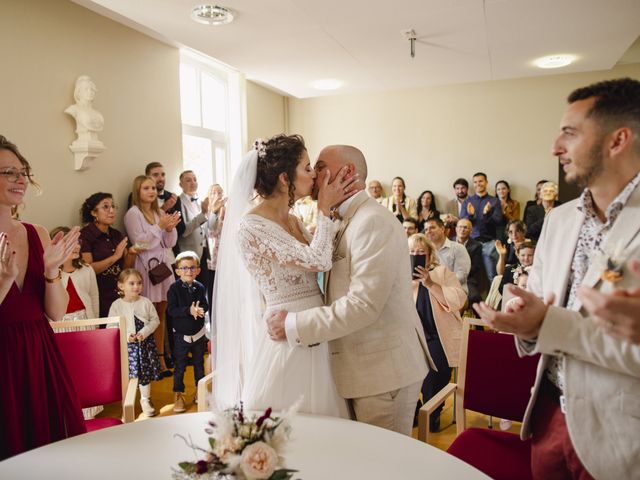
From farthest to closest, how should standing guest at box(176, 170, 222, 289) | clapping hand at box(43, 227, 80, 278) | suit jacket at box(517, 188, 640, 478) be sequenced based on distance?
standing guest at box(176, 170, 222, 289)
clapping hand at box(43, 227, 80, 278)
suit jacket at box(517, 188, 640, 478)

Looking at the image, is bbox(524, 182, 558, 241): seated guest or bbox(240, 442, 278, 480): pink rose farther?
bbox(524, 182, 558, 241): seated guest

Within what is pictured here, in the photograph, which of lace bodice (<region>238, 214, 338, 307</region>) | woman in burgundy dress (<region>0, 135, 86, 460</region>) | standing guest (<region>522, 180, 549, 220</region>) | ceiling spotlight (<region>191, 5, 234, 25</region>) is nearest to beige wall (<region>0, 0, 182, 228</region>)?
ceiling spotlight (<region>191, 5, 234, 25</region>)

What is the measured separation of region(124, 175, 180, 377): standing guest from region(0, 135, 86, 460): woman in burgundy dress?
289cm

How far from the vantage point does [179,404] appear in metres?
3.94

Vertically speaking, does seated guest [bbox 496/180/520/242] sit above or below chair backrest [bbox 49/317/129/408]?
above

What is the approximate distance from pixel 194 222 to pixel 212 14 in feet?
7.28

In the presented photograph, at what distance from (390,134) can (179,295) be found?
A: 5.83 meters

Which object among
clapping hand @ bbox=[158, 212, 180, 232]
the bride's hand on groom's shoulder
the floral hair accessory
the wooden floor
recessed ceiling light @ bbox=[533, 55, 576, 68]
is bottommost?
the wooden floor

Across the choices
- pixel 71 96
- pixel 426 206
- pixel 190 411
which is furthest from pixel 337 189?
pixel 426 206

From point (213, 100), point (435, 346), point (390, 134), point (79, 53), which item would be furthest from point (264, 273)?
point (390, 134)

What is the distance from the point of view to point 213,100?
24.4ft

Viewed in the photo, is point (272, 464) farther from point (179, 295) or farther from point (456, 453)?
point (179, 295)

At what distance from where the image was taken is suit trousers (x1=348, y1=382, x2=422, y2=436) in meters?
1.90

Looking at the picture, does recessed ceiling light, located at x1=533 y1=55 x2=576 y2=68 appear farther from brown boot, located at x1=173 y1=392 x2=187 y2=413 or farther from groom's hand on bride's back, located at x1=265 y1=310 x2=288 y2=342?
groom's hand on bride's back, located at x1=265 y1=310 x2=288 y2=342
